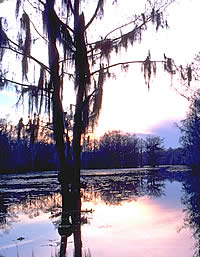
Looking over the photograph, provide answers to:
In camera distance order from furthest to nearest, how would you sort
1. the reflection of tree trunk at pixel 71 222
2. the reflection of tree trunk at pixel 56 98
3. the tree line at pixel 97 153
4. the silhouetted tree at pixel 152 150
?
the silhouetted tree at pixel 152 150 → the tree line at pixel 97 153 → the reflection of tree trunk at pixel 56 98 → the reflection of tree trunk at pixel 71 222

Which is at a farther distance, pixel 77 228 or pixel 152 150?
pixel 152 150

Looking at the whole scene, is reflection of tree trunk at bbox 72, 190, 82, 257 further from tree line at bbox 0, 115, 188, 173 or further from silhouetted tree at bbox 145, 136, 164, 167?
silhouetted tree at bbox 145, 136, 164, 167

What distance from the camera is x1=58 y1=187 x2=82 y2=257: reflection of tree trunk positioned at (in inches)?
229

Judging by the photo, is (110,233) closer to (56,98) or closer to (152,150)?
(56,98)

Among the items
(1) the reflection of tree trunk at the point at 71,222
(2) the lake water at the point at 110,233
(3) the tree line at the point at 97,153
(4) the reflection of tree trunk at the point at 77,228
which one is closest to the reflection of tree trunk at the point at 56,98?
(1) the reflection of tree trunk at the point at 71,222

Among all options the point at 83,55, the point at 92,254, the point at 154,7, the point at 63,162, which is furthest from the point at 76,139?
the point at 92,254

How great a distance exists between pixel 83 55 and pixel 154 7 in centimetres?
211

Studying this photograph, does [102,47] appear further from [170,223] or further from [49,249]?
[49,249]

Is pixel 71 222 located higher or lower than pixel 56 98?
lower

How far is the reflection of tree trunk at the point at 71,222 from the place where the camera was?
5811mm

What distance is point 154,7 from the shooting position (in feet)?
30.4

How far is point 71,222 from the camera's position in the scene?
7902mm

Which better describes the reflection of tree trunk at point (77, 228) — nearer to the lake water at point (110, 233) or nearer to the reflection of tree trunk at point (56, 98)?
the lake water at point (110, 233)

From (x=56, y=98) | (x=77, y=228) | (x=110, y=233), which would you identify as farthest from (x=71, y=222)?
(x=56, y=98)
